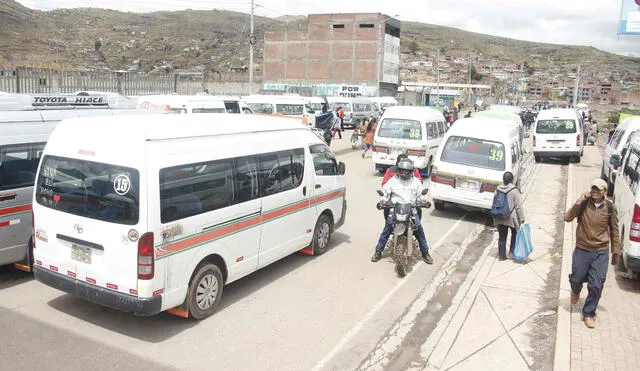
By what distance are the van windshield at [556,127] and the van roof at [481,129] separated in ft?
36.3

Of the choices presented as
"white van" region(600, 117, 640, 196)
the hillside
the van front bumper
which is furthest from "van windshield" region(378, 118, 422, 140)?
the hillside

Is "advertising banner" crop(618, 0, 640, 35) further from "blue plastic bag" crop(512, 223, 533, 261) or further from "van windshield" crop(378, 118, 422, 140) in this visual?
"blue plastic bag" crop(512, 223, 533, 261)

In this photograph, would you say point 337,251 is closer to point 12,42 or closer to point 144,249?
point 144,249

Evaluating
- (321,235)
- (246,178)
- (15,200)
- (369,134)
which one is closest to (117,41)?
(369,134)

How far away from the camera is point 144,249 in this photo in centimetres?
534

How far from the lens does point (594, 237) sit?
614 cm

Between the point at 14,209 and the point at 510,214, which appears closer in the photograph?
the point at 14,209

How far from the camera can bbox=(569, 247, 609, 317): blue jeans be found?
617cm

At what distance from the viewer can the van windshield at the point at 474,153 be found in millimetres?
11570

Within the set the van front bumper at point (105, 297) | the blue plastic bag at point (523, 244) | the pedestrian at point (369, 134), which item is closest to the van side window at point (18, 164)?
the van front bumper at point (105, 297)

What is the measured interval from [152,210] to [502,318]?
4296 mm

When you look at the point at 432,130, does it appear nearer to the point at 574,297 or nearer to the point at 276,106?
the point at 574,297

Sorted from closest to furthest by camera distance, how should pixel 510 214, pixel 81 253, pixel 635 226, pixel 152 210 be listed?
pixel 152 210 → pixel 81 253 → pixel 635 226 → pixel 510 214

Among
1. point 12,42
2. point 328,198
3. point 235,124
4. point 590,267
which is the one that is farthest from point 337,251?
point 12,42
